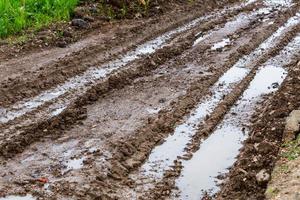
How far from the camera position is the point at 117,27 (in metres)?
11.4

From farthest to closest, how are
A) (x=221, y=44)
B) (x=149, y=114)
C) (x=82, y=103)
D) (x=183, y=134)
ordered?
(x=221, y=44) → (x=82, y=103) → (x=149, y=114) → (x=183, y=134)

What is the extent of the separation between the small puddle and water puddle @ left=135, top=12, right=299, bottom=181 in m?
0.24

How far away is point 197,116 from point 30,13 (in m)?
5.20

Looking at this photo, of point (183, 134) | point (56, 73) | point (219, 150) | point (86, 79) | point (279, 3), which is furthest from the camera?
point (279, 3)

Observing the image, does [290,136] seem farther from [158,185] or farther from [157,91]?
[157,91]

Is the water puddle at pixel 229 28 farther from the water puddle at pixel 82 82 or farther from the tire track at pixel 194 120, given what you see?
the tire track at pixel 194 120

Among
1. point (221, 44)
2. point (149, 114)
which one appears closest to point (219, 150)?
point (149, 114)

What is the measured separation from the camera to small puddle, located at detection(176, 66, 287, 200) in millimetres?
5746

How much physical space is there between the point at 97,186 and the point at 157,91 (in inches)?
114

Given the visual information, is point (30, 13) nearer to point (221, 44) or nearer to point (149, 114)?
point (221, 44)

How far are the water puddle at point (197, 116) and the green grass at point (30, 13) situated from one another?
3.99m

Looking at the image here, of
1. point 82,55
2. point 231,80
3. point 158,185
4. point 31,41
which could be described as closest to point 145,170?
point 158,185

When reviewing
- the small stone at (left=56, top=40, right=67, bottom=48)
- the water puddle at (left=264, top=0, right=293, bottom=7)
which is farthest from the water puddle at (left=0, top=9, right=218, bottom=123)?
the water puddle at (left=264, top=0, right=293, bottom=7)

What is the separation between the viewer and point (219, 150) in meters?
6.54
